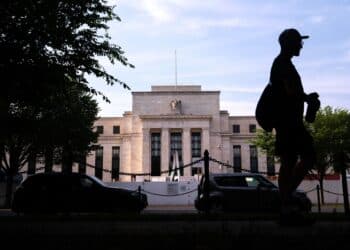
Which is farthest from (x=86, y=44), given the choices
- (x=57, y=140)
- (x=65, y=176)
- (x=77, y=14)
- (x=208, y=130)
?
(x=208, y=130)

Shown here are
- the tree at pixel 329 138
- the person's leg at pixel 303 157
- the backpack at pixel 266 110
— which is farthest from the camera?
the tree at pixel 329 138

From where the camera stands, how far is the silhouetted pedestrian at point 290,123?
18.6 feet

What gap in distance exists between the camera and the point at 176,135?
89.6 m

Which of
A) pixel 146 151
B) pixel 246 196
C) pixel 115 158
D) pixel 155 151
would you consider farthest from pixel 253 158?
pixel 246 196

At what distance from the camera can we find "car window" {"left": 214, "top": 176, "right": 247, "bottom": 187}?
18375 mm

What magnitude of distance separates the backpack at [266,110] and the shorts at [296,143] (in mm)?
185

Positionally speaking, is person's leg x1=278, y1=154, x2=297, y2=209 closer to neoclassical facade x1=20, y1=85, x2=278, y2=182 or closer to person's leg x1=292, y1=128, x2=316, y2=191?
person's leg x1=292, y1=128, x2=316, y2=191

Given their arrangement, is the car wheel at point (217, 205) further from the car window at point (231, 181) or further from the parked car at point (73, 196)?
the parked car at point (73, 196)

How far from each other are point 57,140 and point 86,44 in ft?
72.1

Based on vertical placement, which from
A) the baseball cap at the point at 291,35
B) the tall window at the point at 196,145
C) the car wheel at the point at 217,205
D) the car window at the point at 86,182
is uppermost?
the tall window at the point at 196,145

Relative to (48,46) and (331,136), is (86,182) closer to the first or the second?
(48,46)

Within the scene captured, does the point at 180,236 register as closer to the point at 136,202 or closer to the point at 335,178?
the point at 136,202

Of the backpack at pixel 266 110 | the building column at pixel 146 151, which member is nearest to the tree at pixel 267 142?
the backpack at pixel 266 110

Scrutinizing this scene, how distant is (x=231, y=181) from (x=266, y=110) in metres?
12.9
